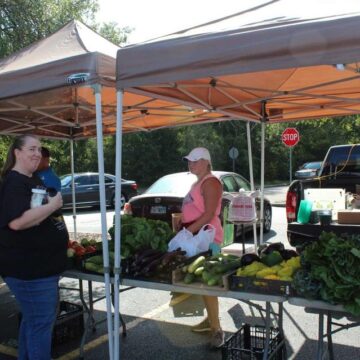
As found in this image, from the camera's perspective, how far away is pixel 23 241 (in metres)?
3.27

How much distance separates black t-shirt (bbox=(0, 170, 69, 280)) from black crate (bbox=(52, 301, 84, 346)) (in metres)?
1.49

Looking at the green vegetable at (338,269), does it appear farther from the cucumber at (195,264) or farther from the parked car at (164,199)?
the parked car at (164,199)

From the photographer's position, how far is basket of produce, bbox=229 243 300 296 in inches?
125

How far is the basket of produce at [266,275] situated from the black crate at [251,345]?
58cm

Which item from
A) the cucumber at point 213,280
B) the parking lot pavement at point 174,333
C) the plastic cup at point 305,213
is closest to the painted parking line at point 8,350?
the parking lot pavement at point 174,333

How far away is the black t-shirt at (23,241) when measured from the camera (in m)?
3.19

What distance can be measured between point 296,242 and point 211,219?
1.67 metres

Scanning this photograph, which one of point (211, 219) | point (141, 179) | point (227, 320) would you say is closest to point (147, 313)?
point (227, 320)

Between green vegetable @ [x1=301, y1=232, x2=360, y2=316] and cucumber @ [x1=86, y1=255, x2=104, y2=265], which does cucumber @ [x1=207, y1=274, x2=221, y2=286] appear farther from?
cucumber @ [x1=86, y1=255, x2=104, y2=265]

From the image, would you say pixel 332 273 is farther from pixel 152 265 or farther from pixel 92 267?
pixel 92 267

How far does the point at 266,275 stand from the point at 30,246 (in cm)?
167

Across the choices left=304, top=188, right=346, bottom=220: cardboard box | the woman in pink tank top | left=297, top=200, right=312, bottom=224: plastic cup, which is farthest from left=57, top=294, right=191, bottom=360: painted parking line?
left=304, top=188, right=346, bottom=220: cardboard box

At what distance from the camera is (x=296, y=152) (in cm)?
4119

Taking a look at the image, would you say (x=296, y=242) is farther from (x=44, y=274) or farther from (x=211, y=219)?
(x=44, y=274)
